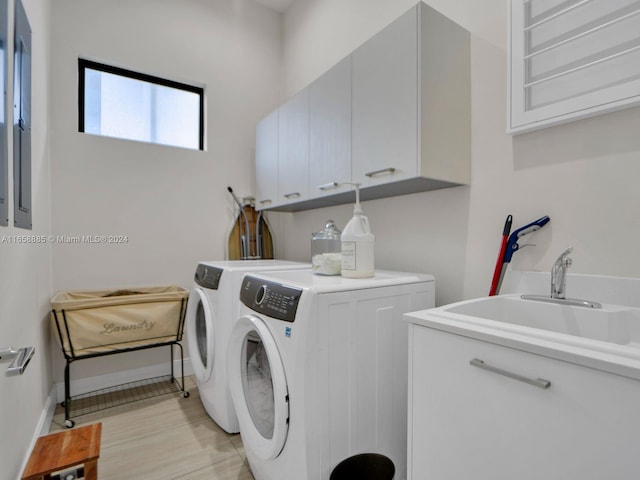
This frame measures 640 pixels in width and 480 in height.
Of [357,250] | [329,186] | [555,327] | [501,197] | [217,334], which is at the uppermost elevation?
[329,186]

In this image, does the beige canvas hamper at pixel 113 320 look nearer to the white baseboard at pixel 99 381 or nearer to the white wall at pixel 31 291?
the white wall at pixel 31 291

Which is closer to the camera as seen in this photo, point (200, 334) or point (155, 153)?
point (200, 334)

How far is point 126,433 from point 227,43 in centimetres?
311

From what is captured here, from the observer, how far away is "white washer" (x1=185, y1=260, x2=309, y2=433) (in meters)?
1.81

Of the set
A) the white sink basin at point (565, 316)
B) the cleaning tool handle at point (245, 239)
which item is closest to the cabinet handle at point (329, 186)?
the white sink basin at point (565, 316)

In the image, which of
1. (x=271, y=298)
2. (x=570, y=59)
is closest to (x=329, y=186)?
(x=271, y=298)

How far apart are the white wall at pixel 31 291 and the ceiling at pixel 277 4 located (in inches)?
68.3

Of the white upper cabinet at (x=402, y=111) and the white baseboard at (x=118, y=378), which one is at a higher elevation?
the white upper cabinet at (x=402, y=111)

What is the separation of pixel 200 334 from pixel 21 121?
1491 mm

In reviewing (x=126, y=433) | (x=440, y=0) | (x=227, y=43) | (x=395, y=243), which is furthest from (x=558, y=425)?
(x=227, y=43)

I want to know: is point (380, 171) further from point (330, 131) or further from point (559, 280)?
point (559, 280)

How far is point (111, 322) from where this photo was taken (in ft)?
6.99

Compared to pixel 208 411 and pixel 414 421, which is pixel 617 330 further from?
pixel 208 411

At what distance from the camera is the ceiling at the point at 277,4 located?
3.11 m
